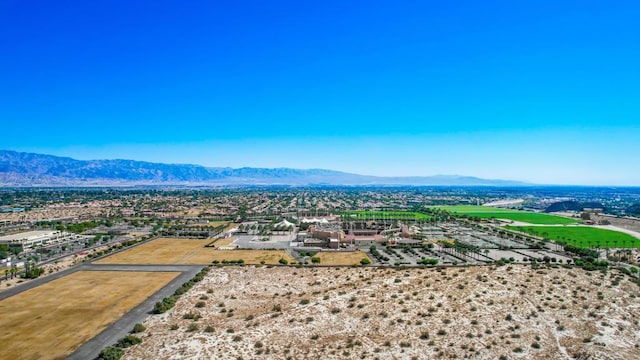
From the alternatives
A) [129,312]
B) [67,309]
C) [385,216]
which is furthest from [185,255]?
[385,216]

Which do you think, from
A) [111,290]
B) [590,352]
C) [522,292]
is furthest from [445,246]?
[111,290]

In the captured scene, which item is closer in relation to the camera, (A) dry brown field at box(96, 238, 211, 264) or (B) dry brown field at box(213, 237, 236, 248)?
(A) dry brown field at box(96, 238, 211, 264)

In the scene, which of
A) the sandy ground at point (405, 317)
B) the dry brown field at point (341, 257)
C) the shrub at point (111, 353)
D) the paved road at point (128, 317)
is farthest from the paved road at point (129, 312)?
the dry brown field at point (341, 257)

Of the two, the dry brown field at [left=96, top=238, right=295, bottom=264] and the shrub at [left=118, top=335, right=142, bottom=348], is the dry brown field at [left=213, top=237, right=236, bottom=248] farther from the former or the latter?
the shrub at [left=118, top=335, right=142, bottom=348]

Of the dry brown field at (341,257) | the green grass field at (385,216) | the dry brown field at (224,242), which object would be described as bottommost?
the dry brown field at (224,242)

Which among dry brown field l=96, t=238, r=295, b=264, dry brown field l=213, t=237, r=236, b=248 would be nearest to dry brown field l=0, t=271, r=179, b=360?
dry brown field l=96, t=238, r=295, b=264

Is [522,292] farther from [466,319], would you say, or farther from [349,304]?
[349,304]

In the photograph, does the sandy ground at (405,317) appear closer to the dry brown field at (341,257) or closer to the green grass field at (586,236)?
the dry brown field at (341,257)

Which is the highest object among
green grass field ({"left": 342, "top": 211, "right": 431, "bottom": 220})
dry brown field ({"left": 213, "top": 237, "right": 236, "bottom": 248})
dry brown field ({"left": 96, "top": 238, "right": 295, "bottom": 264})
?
green grass field ({"left": 342, "top": 211, "right": 431, "bottom": 220})
